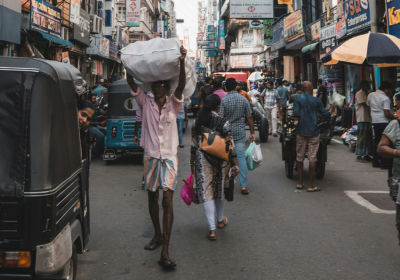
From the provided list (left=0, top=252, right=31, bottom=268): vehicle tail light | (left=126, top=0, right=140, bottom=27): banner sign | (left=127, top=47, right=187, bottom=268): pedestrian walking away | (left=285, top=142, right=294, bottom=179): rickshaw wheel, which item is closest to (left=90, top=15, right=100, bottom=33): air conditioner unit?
(left=126, top=0, right=140, bottom=27): banner sign

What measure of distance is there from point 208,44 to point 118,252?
74142mm

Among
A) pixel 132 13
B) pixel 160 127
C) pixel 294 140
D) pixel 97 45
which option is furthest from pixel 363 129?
pixel 132 13

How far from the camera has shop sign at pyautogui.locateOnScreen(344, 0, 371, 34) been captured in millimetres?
14809

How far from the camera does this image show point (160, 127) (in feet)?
15.5

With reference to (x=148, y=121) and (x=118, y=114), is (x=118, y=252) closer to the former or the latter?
(x=148, y=121)

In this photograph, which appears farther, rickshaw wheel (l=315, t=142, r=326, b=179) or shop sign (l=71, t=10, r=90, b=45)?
shop sign (l=71, t=10, r=90, b=45)

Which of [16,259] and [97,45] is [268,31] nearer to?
[97,45]

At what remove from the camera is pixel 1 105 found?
3.09 m

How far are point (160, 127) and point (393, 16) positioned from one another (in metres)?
10.5

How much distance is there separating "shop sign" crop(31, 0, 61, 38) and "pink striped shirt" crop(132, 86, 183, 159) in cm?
1193

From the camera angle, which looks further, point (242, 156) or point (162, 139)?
point (242, 156)

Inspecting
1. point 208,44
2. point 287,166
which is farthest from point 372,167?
point 208,44

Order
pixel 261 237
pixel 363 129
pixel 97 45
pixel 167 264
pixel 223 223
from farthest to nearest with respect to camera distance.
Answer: pixel 97 45, pixel 363 129, pixel 223 223, pixel 261 237, pixel 167 264

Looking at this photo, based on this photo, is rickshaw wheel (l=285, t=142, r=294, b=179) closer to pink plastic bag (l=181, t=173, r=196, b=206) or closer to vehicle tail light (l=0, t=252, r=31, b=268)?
pink plastic bag (l=181, t=173, r=196, b=206)
